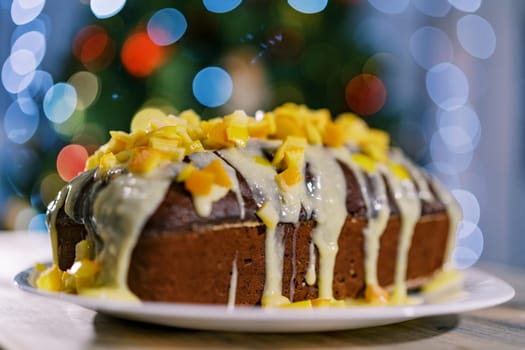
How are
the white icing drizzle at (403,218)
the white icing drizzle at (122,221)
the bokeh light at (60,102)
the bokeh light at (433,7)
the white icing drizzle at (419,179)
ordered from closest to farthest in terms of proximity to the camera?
the white icing drizzle at (122,221), the white icing drizzle at (403,218), the white icing drizzle at (419,179), the bokeh light at (60,102), the bokeh light at (433,7)

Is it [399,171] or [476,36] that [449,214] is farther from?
[476,36]

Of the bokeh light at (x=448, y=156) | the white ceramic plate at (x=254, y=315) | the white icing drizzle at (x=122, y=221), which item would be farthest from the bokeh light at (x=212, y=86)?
the bokeh light at (x=448, y=156)

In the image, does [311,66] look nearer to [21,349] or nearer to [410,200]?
[410,200]

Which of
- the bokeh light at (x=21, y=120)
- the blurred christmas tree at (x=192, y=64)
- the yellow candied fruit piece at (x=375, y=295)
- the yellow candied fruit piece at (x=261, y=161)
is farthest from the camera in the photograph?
the bokeh light at (x=21, y=120)

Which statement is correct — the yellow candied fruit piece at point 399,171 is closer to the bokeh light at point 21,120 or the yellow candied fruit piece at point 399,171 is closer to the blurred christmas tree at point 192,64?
the blurred christmas tree at point 192,64

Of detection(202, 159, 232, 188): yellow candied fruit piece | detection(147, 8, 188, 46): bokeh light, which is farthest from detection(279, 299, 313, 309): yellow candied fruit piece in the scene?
detection(147, 8, 188, 46): bokeh light

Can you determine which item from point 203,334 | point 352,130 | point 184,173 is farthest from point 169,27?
point 203,334
